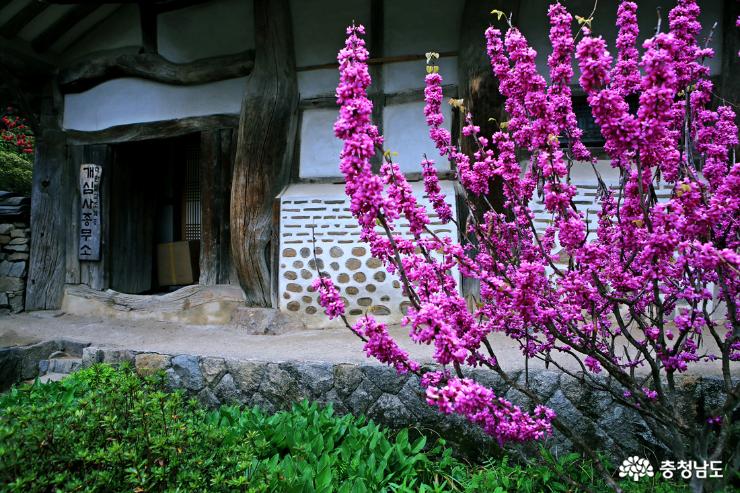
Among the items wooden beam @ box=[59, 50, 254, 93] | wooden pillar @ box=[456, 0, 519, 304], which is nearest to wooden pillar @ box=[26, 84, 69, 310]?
wooden beam @ box=[59, 50, 254, 93]

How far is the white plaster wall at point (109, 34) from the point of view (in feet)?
20.3

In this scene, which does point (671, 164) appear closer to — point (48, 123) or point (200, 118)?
point (200, 118)

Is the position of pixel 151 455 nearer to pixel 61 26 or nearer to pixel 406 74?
pixel 406 74

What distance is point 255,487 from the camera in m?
1.75

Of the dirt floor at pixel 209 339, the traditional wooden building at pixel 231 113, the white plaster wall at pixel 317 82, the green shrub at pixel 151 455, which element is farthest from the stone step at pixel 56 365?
the white plaster wall at pixel 317 82

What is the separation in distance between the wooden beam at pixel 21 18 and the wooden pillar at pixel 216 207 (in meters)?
2.28

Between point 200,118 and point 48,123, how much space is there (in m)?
2.20

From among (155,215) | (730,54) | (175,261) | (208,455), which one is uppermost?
(730,54)

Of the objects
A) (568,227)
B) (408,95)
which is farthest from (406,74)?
(568,227)

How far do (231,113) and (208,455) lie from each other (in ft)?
15.0

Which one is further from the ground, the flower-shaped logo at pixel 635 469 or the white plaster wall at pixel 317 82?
the white plaster wall at pixel 317 82

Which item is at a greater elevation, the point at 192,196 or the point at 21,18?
the point at 21,18

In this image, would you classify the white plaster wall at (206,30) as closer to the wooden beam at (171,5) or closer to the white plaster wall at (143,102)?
the wooden beam at (171,5)

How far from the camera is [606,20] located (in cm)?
452
